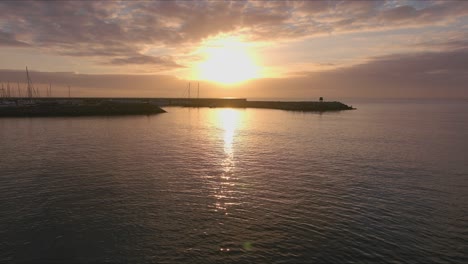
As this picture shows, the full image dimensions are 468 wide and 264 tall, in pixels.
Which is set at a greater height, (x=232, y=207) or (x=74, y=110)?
(x=74, y=110)

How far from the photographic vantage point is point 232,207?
23.1 metres

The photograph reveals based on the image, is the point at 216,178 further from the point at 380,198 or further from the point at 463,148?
the point at 463,148

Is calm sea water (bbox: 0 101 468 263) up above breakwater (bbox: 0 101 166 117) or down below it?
below

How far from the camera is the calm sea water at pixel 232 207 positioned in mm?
A: 16797

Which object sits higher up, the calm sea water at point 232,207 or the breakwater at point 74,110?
the breakwater at point 74,110

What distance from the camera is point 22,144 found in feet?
165

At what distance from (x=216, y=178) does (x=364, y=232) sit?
52.2 feet

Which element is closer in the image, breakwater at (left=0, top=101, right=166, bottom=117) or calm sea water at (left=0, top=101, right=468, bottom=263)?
calm sea water at (left=0, top=101, right=468, bottom=263)

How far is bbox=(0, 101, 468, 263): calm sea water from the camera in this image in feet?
55.1

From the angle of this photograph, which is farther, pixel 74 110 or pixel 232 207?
pixel 74 110

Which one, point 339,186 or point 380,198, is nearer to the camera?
point 380,198

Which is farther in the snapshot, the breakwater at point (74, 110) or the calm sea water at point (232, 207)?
the breakwater at point (74, 110)

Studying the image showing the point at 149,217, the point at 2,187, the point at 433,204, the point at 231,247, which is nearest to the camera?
the point at 231,247

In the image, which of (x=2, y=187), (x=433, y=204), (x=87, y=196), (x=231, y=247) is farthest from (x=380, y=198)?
(x=2, y=187)
